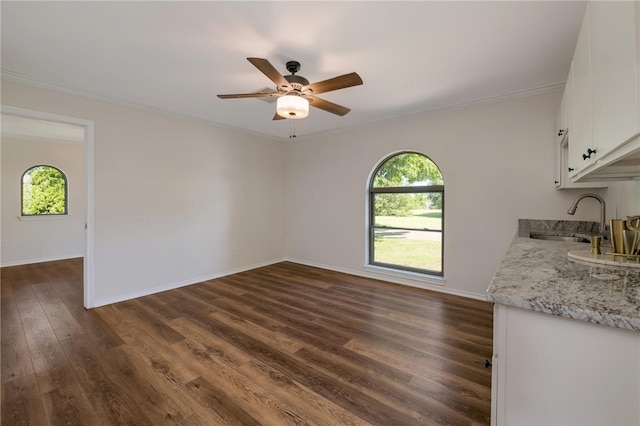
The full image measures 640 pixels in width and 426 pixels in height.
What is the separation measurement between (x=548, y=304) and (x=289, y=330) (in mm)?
2231

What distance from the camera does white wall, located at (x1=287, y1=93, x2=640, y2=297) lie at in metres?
3.01

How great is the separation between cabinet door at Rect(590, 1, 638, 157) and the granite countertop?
549 millimetres

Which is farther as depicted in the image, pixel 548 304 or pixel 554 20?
pixel 554 20

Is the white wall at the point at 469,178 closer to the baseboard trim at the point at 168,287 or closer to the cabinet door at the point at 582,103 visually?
the cabinet door at the point at 582,103

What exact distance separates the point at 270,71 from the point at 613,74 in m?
1.89

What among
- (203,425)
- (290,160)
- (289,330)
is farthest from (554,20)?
(290,160)

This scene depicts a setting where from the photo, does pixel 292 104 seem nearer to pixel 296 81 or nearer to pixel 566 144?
pixel 296 81

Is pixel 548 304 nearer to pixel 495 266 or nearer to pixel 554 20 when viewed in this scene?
pixel 554 20

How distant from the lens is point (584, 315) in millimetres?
821

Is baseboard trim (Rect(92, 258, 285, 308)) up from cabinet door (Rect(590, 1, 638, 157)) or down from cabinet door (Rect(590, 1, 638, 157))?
down

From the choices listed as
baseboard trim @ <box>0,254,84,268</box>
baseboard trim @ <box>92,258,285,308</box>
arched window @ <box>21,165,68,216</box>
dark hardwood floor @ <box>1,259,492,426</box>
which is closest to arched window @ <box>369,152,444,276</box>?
dark hardwood floor @ <box>1,259,492,426</box>

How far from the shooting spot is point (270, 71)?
6.59 feet

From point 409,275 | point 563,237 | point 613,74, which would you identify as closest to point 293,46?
point 613,74

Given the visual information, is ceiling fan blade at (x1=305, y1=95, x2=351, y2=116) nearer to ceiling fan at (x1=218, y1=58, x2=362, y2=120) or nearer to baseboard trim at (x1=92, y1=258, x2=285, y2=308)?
ceiling fan at (x1=218, y1=58, x2=362, y2=120)
